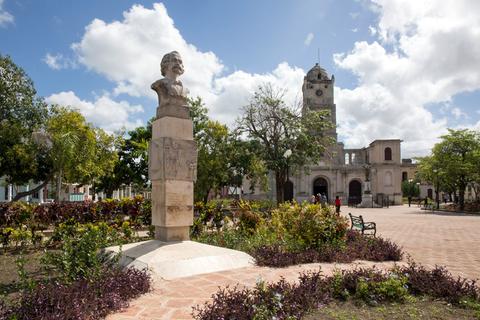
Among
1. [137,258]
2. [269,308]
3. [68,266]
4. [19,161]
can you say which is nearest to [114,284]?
[68,266]

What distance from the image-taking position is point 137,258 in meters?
6.36

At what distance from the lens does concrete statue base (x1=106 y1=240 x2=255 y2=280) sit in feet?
19.7

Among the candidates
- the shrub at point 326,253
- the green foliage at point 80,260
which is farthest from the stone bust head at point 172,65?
the shrub at point 326,253

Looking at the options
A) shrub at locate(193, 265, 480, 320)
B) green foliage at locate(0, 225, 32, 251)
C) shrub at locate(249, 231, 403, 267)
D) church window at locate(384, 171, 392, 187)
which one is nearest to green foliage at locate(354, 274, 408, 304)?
shrub at locate(193, 265, 480, 320)

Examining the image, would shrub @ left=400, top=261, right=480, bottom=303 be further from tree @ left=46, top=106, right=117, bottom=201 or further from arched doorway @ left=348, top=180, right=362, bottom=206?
arched doorway @ left=348, top=180, right=362, bottom=206

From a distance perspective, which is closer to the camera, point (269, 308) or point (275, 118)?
point (269, 308)

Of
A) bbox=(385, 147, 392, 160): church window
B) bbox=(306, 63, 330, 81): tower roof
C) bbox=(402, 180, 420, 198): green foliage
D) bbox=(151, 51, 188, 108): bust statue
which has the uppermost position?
bbox=(306, 63, 330, 81): tower roof

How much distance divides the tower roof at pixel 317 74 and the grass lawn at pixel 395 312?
167 ft

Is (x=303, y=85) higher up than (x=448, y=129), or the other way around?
(x=303, y=85)

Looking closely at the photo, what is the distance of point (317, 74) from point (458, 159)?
86.6 ft

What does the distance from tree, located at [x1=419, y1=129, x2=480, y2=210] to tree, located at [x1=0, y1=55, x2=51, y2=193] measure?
1216 inches

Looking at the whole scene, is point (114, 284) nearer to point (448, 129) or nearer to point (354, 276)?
point (354, 276)

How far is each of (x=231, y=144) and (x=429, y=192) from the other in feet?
210

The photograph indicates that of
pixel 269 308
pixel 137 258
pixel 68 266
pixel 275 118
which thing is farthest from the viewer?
pixel 275 118
